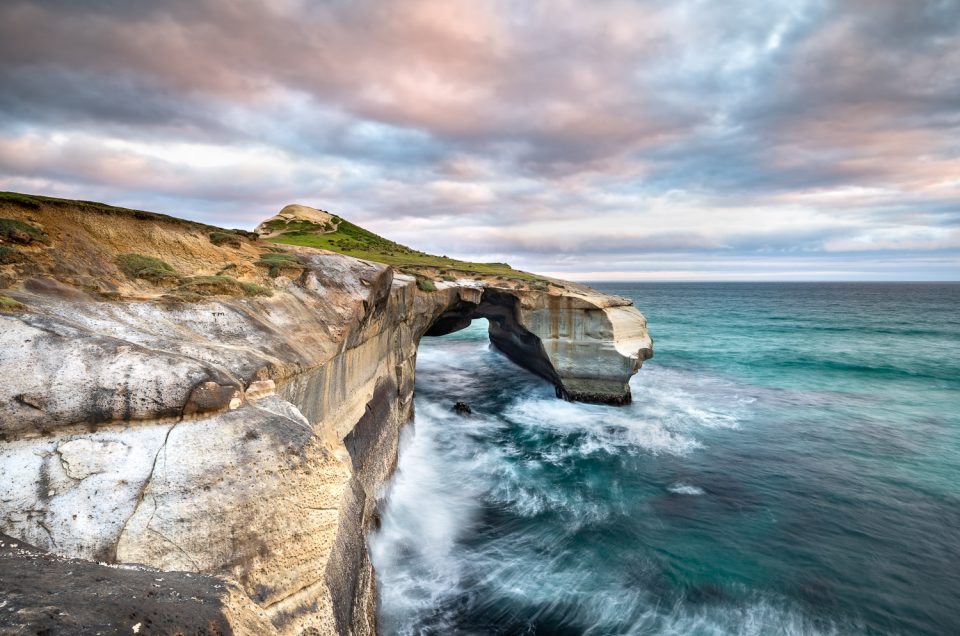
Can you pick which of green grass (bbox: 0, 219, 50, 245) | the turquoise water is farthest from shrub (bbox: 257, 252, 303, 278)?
the turquoise water

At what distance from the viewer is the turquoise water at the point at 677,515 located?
26.7 ft

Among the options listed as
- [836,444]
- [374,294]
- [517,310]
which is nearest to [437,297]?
[517,310]

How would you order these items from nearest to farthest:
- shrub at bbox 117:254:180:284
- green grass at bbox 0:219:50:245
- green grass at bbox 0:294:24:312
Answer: green grass at bbox 0:294:24:312, green grass at bbox 0:219:50:245, shrub at bbox 117:254:180:284

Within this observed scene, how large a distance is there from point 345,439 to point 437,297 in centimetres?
882

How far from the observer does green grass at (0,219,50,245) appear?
5.01 metres

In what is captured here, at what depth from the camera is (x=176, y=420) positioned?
3.80m

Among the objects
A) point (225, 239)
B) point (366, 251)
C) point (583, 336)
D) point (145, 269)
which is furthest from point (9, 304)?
point (366, 251)

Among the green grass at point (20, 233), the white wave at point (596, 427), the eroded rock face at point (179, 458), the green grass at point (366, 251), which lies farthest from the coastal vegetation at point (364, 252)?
the eroded rock face at point (179, 458)

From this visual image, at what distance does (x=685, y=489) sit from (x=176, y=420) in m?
12.8

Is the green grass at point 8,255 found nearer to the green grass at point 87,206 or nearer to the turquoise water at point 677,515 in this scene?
the green grass at point 87,206

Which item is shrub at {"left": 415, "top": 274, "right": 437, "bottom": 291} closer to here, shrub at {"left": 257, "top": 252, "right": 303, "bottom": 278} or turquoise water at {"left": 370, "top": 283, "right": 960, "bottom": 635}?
turquoise water at {"left": 370, "top": 283, "right": 960, "bottom": 635}

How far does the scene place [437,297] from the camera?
16.4 meters

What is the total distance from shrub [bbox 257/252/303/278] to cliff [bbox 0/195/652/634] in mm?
50

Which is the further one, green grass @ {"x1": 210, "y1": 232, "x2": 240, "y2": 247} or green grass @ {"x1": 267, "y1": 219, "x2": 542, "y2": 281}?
green grass @ {"x1": 267, "y1": 219, "x2": 542, "y2": 281}
